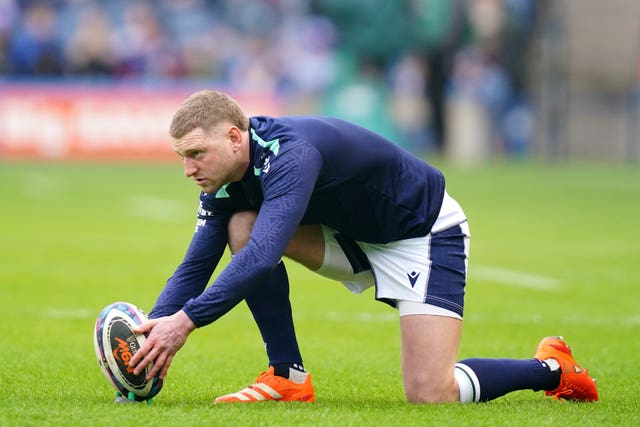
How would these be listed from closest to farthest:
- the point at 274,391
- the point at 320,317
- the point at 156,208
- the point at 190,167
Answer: the point at 190,167 < the point at 274,391 < the point at 320,317 < the point at 156,208

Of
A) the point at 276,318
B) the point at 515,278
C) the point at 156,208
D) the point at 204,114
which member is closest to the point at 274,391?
the point at 276,318

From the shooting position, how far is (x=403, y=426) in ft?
15.6

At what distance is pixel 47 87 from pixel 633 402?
20.7 m

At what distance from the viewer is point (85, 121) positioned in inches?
971

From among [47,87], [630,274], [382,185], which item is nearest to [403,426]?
[382,185]

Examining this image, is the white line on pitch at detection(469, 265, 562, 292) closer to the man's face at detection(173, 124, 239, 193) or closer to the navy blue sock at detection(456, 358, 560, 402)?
the navy blue sock at detection(456, 358, 560, 402)

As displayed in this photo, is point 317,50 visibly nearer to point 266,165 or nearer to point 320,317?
point 320,317

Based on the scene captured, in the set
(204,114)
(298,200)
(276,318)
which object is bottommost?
(276,318)

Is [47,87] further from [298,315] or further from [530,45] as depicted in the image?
[298,315]

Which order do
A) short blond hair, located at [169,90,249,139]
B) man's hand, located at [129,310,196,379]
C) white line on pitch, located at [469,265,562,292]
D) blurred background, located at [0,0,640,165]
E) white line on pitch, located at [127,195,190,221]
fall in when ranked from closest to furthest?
man's hand, located at [129,310,196,379] → short blond hair, located at [169,90,249,139] → white line on pitch, located at [469,265,562,292] → white line on pitch, located at [127,195,190,221] → blurred background, located at [0,0,640,165]

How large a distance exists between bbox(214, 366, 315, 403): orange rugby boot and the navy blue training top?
49 cm

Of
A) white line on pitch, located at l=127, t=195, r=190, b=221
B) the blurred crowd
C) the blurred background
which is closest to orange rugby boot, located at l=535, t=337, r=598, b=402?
white line on pitch, located at l=127, t=195, r=190, b=221

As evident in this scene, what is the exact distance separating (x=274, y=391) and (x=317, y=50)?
73.8 ft

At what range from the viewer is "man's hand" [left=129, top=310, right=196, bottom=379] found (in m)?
4.84
